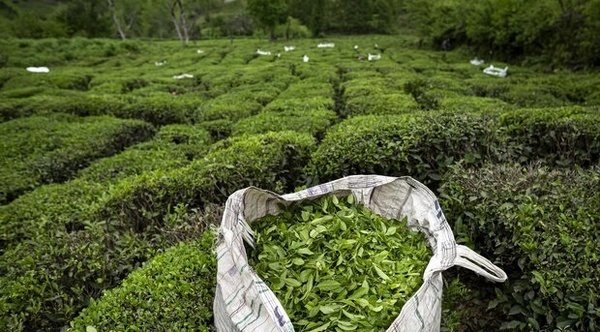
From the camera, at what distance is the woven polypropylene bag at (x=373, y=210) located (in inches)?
70.7

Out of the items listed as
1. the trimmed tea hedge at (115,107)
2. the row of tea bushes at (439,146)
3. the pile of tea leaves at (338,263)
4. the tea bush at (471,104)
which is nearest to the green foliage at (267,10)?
the trimmed tea hedge at (115,107)

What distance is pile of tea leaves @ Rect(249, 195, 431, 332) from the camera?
196 cm

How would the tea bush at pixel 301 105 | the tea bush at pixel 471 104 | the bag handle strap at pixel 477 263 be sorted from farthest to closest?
the tea bush at pixel 301 105 < the tea bush at pixel 471 104 < the bag handle strap at pixel 477 263

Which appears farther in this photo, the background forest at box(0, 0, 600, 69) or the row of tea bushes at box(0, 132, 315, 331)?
the background forest at box(0, 0, 600, 69)

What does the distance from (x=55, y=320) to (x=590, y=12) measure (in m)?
19.9

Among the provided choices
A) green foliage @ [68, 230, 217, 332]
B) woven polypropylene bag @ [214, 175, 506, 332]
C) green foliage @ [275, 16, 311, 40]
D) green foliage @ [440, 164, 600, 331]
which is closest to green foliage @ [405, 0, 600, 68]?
green foliage @ [440, 164, 600, 331]

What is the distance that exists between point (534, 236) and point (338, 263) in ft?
4.30

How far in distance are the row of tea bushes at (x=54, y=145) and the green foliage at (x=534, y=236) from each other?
17.5ft

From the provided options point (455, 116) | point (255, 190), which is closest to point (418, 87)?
point (455, 116)

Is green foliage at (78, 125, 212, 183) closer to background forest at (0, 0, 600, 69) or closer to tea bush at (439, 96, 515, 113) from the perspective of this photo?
tea bush at (439, 96, 515, 113)

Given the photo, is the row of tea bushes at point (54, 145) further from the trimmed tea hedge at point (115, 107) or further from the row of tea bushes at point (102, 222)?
the row of tea bushes at point (102, 222)

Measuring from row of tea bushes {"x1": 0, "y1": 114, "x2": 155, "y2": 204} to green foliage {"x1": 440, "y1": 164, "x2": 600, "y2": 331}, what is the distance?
17.5ft

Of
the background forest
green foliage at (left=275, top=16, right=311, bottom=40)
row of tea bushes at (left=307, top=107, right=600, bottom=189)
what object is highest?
row of tea bushes at (left=307, top=107, right=600, bottom=189)

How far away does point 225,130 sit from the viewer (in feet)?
23.4
